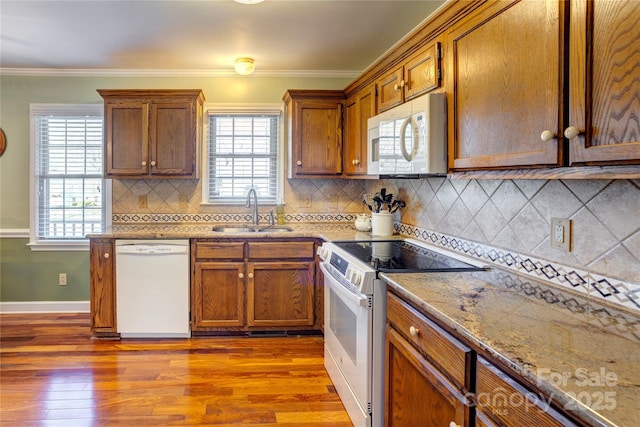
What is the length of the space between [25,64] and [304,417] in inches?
156

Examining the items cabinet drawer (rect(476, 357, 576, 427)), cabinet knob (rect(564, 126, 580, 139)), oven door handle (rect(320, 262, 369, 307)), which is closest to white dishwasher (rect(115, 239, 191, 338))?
oven door handle (rect(320, 262, 369, 307))

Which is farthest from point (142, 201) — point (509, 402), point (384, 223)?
point (509, 402)

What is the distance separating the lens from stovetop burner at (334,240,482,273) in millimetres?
2041

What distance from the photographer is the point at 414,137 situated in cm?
218

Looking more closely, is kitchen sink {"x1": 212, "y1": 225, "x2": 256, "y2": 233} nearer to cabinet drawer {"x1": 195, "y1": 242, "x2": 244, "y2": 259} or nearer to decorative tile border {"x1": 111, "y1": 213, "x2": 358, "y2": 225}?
decorative tile border {"x1": 111, "y1": 213, "x2": 358, "y2": 225}

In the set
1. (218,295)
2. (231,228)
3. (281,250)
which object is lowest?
(218,295)

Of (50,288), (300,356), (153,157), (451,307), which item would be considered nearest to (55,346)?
(50,288)

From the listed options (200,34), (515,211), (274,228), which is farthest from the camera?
(274,228)

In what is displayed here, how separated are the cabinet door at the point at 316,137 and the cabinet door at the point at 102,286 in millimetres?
1722

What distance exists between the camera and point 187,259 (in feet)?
11.5

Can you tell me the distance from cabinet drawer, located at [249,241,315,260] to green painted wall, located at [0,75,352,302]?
1.50 m

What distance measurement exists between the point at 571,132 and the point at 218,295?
2.96m

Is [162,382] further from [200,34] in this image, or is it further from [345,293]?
[200,34]

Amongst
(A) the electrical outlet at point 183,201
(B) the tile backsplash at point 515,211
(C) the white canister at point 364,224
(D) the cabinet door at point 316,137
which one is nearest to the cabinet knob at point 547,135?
(B) the tile backsplash at point 515,211
